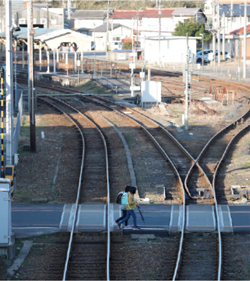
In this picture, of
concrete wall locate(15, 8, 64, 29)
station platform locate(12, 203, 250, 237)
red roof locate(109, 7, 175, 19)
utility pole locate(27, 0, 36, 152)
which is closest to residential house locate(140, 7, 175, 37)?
red roof locate(109, 7, 175, 19)

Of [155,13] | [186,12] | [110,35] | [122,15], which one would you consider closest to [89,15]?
[122,15]

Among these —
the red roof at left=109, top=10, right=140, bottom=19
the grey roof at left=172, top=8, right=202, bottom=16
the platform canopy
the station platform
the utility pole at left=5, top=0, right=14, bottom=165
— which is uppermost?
the red roof at left=109, top=10, right=140, bottom=19

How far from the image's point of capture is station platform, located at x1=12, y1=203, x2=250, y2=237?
1053 centimetres

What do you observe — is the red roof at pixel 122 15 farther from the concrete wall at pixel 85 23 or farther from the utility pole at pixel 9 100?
the utility pole at pixel 9 100

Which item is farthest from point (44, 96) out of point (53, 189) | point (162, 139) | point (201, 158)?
point (53, 189)

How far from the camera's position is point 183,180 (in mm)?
14305

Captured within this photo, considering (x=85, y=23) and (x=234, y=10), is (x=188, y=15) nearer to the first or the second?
(x=234, y=10)

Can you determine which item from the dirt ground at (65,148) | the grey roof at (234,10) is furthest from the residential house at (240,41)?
the dirt ground at (65,148)

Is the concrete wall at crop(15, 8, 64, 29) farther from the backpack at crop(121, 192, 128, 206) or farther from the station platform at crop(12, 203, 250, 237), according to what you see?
the backpack at crop(121, 192, 128, 206)

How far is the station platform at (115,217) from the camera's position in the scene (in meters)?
10.5

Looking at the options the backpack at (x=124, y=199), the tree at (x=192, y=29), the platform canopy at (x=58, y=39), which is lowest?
the backpack at (x=124, y=199)

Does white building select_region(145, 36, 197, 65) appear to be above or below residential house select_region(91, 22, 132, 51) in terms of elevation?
below

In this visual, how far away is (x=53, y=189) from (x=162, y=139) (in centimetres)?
771

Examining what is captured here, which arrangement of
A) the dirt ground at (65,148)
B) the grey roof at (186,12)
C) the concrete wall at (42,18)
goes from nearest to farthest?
the dirt ground at (65,148)
the grey roof at (186,12)
the concrete wall at (42,18)
